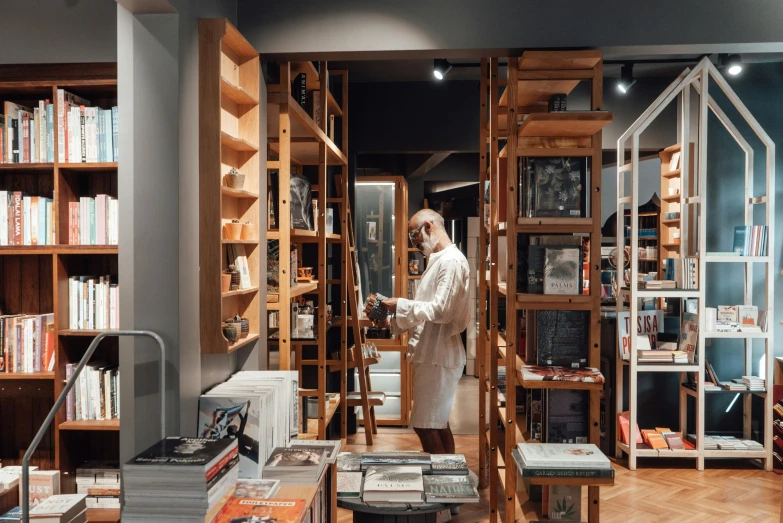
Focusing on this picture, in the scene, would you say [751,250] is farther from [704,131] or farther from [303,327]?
[303,327]

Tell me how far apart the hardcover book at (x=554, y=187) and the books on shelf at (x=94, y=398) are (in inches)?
82.2

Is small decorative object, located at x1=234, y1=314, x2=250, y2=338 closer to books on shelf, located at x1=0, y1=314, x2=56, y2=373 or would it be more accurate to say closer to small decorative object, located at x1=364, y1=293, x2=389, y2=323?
books on shelf, located at x1=0, y1=314, x2=56, y2=373

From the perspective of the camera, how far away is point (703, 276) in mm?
4551

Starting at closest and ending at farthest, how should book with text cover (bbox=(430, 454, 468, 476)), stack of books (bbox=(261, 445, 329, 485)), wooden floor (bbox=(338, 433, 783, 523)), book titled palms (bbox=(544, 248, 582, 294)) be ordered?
1. stack of books (bbox=(261, 445, 329, 485))
2. book with text cover (bbox=(430, 454, 468, 476))
3. book titled palms (bbox=(544, 248, 582, 294))
4. wooden floor (bbox=(338, 433, 783, 523))

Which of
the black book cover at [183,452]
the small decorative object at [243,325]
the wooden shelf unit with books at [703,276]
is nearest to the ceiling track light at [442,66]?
the wooden shelf unit with books at [703,276]

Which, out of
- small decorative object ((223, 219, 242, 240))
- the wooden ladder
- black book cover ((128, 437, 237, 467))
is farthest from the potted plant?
the wooden ladder

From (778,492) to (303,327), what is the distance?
128 inches

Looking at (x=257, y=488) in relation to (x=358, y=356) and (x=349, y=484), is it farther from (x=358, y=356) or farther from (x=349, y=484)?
(x=358, y=356)

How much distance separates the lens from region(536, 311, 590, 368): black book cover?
2979 millimetres

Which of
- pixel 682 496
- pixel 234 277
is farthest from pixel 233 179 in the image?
pixel 682 496

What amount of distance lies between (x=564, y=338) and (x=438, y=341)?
1.06 metres

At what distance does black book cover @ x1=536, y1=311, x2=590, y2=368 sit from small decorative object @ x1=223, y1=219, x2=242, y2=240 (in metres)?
1.43

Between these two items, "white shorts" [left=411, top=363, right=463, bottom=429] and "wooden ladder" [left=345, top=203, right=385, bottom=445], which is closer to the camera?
"white shorts" [left=411, top=363, right=463, bottom=429]

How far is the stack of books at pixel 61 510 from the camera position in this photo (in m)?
2.71
